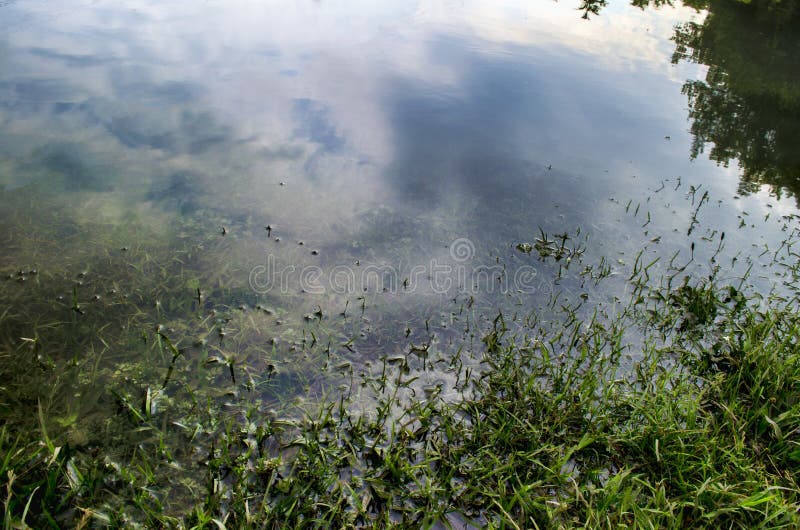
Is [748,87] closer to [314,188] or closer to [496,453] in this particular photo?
[314,188]

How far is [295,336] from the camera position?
3.63 meters

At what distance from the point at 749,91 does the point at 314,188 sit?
28.9 feet

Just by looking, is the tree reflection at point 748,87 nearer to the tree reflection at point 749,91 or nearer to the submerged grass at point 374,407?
the tree reflection at point 749,91

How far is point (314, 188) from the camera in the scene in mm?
5375

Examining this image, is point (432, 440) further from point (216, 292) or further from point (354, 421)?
point (216, 292)

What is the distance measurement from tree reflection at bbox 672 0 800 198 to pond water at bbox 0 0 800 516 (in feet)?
0.22

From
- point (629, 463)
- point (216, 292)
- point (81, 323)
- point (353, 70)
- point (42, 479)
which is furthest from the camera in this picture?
point (353, 70)

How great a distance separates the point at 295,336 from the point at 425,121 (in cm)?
460

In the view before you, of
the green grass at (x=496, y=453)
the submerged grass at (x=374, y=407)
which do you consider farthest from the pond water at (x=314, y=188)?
the green grass at (x=496, y=453)

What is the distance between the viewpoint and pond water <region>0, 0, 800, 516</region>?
11.5 ft

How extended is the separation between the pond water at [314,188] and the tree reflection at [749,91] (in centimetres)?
7

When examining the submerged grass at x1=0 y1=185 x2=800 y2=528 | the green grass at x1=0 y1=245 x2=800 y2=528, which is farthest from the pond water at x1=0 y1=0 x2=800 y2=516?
the green grass at x1=0 y1=245 x2=800 y2=528

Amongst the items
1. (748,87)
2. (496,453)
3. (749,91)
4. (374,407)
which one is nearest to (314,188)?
(374,407)

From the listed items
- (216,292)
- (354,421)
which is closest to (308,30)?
(216,292)
